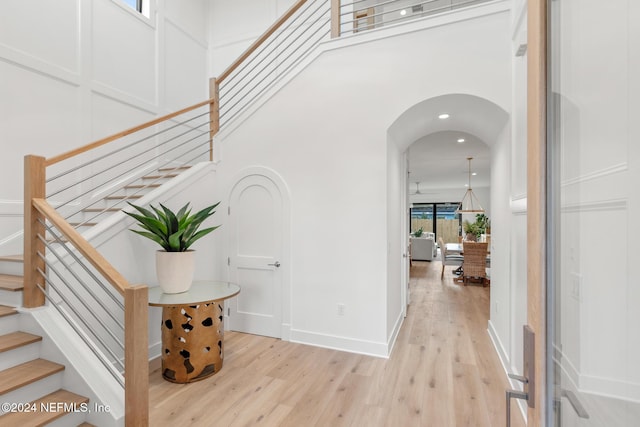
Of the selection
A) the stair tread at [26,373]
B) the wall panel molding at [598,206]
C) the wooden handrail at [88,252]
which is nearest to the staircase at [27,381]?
the stair tread at [26,373]

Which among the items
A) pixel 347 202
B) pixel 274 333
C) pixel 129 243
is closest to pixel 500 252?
pixel 347 202

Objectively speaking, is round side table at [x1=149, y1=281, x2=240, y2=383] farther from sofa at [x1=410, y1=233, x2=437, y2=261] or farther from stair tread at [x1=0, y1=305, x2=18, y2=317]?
sofa at [x1=410, y1=233, x2=437, y2=261]

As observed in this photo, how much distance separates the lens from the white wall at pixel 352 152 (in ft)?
9.80

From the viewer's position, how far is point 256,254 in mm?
3752

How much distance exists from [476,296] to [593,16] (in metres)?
5.70

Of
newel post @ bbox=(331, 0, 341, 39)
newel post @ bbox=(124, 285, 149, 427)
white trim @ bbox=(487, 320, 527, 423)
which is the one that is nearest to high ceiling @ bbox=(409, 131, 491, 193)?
newel post @ bbox=(331, 0, 341, 39)

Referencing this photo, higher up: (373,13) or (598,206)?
(373,13)

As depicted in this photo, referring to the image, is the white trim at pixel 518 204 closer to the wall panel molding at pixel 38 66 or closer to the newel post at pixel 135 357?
the newel post at pixel 135 357

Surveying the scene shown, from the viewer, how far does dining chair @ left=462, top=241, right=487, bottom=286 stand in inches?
249

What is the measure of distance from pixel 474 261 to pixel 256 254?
15.8 ft

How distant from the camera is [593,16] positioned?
2.34 feet

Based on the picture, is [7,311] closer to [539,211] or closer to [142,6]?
[539,211]

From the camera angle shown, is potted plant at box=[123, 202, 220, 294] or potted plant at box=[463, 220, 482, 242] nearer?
potted plant at box=[123, 202, 220, 294]

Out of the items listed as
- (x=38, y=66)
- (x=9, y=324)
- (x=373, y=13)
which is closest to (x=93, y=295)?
(x=9, y=324)
